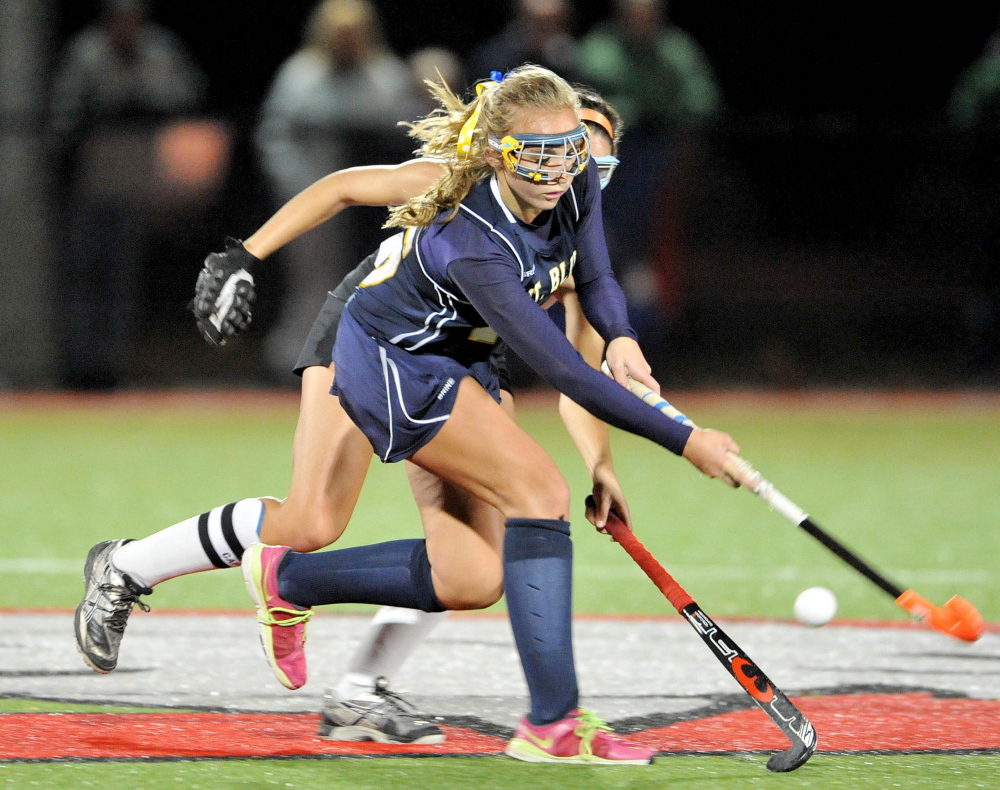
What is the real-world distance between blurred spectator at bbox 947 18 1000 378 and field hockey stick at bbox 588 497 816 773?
8.51 metres

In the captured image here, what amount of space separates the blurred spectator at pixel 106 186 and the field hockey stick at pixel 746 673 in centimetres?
817

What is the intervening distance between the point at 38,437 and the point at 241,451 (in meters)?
1.48

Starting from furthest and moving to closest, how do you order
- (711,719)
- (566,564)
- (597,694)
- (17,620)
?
(17,620), (597,694), (711,719), (566,564)

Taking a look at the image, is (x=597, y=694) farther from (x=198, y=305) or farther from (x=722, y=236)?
(x=722, y=236)

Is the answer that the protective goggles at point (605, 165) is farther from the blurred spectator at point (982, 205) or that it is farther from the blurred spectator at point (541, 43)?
the blurred spectator at point (982, 205)

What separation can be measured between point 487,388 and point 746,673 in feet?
3.01

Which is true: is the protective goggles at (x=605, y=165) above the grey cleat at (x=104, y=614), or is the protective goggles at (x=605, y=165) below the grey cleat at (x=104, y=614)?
above

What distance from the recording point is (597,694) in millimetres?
4395

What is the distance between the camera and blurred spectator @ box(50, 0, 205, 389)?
11133 mm

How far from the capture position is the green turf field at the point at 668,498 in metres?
6.03

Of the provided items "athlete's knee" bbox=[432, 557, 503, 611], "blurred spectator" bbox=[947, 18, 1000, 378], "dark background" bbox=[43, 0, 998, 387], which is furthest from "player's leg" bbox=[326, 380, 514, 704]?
"blurred spectator" bbox=[947, 18, 1000, 378]

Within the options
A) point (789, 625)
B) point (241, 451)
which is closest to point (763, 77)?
point (241, 451)

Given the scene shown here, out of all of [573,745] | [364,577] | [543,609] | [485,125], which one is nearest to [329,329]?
[364,577]

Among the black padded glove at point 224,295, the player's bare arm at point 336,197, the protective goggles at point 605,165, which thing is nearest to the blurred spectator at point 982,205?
the protective goggles at point 605,165
